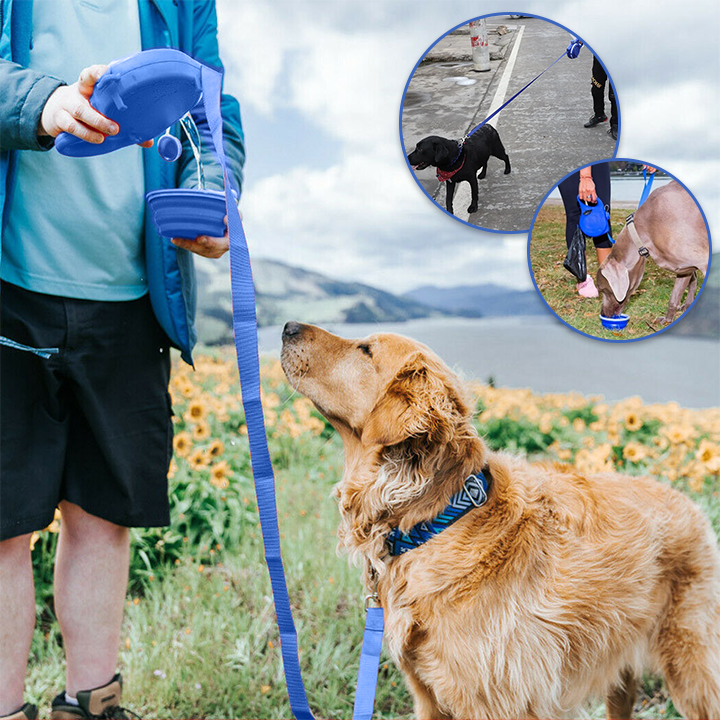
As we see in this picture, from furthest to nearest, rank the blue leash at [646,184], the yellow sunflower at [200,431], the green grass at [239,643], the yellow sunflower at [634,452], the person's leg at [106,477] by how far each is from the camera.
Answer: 1. the yellow sunflower at [634,452]
2. the yellow sunflower at [200,431]
3. the blue leash at [646,184]
4. the green grass at [239,643]
5. the person's leg at [106,477]

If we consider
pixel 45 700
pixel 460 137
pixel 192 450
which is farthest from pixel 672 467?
pixel 45 700

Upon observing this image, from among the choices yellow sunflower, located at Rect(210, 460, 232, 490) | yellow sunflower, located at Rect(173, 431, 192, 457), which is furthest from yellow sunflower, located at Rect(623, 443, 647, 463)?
yellow sunflower, located at Rect(173, 431, 192, 457)

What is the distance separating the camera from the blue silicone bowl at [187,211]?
155 cm

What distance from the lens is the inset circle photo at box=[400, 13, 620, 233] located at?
2.81 meters

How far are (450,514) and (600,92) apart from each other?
7.23ft

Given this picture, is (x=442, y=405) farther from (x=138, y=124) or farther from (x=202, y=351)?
(x=202, y=351)

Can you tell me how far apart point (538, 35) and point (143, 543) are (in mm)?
3067

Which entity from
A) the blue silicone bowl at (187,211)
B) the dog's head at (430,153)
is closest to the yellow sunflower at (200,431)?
the dog's head at (430,153)

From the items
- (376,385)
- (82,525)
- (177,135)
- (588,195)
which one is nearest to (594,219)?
(588,195)

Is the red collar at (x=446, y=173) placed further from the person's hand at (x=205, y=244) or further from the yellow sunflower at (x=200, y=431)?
the yellow sunflower at (x=200, y=431)

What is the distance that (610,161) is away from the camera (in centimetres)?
267

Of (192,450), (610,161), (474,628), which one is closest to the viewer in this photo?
(474,628)

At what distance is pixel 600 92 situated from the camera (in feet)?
9.43

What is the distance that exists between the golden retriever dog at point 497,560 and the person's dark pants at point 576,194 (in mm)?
1179
